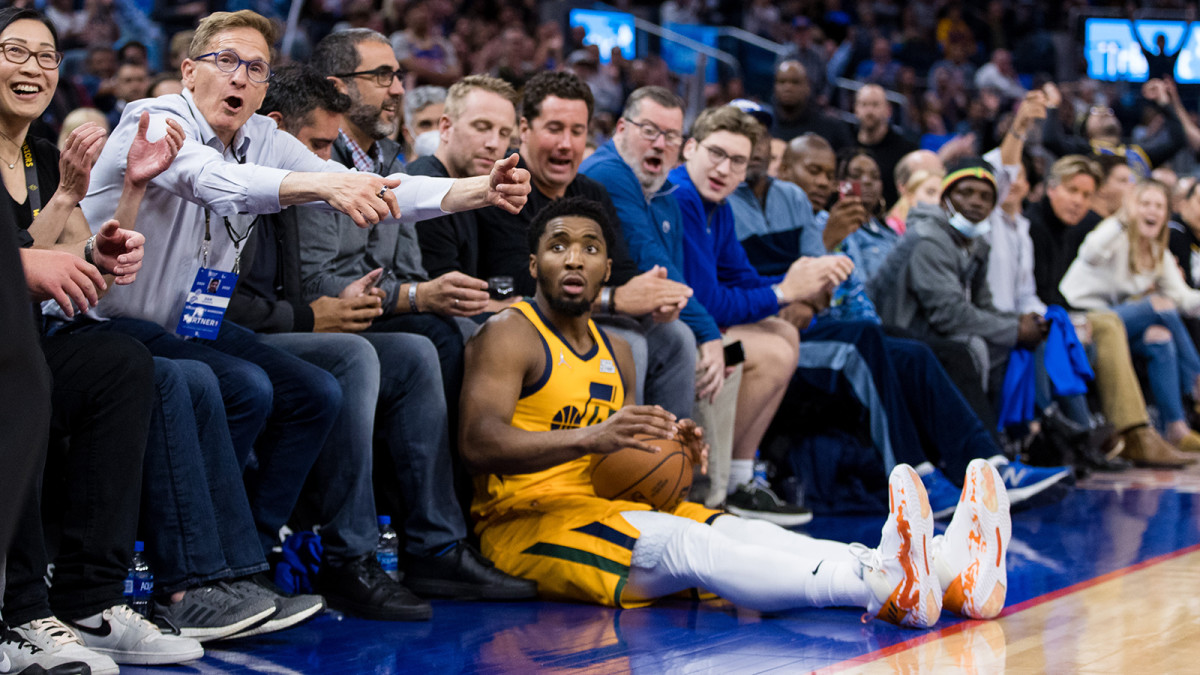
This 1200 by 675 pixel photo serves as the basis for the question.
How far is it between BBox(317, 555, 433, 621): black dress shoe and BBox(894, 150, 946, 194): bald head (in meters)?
5.23

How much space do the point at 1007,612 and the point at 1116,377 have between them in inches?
185

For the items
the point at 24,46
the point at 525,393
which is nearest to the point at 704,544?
the point at 525,393

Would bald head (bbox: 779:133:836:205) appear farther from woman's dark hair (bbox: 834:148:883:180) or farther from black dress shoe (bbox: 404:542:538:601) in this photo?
black dress shoe (bbox: 404:542:538:601)

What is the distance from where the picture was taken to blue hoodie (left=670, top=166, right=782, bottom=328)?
581cm

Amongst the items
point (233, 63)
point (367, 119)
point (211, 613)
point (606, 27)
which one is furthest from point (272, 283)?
point (606, 27)

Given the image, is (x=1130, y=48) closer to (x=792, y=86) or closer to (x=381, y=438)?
(x=792, y=86)

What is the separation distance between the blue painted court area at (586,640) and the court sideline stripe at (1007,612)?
36mm

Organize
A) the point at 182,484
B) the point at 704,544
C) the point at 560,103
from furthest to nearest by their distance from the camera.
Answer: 1. the point at 560,103
2. the point at 704,544
3. the point at 182,484

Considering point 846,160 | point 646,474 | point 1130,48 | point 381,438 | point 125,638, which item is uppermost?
point 1130,48

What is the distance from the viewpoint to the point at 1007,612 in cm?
399

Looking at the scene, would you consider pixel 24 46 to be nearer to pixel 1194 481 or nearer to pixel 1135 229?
pixel 1194 481

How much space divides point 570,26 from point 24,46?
1048 centimetres

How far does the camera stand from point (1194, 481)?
293 inches

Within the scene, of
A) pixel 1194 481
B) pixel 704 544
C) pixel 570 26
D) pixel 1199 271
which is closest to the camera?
pixel 704 544
